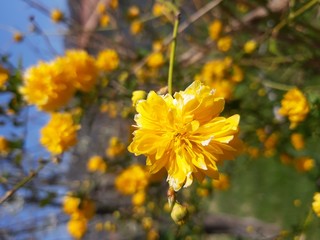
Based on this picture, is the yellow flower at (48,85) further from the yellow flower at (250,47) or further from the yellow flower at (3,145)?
the yellow flower at (250,47)

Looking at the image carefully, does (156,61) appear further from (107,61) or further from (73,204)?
(73,204)

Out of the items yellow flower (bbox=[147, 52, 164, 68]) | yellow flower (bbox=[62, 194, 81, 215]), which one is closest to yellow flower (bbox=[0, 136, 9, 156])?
yellow flower (bbox=[62, 194, 81, 215])

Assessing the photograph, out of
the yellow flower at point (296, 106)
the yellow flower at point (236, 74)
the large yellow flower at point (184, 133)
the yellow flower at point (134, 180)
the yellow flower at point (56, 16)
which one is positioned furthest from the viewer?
the yellow flower at point (56, 16)

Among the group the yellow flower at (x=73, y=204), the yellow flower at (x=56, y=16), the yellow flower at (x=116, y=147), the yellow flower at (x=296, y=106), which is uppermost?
the yellow flower at (x=56, y=16)

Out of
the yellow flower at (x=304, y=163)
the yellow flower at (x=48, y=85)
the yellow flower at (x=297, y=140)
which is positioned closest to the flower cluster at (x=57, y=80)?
the yellow flower at (x=48, y=85)

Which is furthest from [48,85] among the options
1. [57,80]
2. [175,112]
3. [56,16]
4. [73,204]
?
[56,16]

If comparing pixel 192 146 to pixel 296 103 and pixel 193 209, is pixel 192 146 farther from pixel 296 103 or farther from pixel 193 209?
pixel 193 209

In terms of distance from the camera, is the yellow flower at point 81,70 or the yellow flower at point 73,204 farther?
the yellow flower at point 73,204
